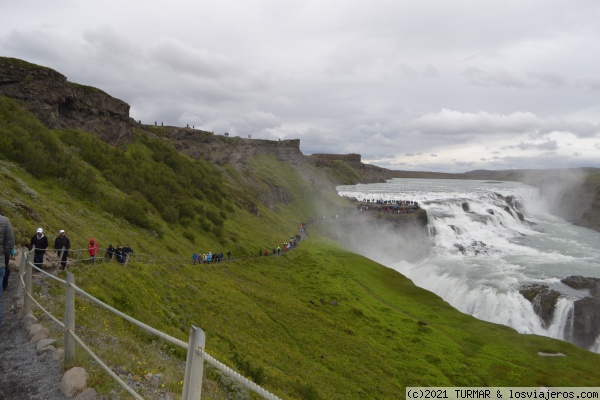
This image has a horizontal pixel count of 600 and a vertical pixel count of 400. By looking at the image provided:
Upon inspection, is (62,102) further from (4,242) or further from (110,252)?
(4,242)

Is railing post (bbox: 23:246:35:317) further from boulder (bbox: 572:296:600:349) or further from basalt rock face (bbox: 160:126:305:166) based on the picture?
basalt rock face (bbox: 160:126:305:166)

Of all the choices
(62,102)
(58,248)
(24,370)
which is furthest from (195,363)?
(62,102)

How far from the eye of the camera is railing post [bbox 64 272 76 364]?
24.7 ft

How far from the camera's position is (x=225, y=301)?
3216cm

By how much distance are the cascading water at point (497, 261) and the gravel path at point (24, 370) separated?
5485 cm

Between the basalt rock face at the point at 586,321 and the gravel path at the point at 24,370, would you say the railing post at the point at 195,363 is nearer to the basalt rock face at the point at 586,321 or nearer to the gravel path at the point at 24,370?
the gravel path at the point at 24,370

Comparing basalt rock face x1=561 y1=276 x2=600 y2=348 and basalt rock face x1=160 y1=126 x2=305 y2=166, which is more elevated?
basalt rock face x1=160 y1=126 x2=305 y2=166

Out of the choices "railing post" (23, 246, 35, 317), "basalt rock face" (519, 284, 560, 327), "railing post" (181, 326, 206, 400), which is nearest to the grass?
"railing post" (23, 246, 35, 317)

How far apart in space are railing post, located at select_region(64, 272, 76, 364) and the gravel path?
544mm

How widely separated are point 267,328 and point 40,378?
82.5ft

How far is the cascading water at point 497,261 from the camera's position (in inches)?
1986

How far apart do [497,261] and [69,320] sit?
78.8 m

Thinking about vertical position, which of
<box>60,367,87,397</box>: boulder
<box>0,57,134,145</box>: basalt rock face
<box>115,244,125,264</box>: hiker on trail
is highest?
<box>0,57,134,145</box>: basalt rock face

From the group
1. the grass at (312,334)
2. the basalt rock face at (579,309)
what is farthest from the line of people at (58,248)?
the basalt rock face at (579,309)
